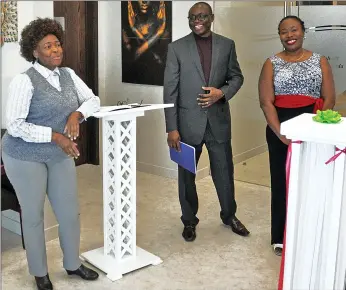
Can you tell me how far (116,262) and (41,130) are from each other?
36.7 inches

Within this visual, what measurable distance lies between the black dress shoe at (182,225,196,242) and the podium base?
37 cm

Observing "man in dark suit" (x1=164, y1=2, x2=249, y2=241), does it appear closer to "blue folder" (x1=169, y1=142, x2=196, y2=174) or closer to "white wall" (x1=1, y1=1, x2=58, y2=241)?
"blue folder" (x1=169, y1=142, x2=196, y2=174)

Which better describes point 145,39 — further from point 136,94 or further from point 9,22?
point 9,22

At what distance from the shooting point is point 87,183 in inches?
183

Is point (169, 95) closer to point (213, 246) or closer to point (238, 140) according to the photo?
point (213, 246)

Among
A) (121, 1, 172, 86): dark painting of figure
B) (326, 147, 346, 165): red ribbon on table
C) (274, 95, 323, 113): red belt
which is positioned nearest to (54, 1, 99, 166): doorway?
(121, 1, 172, 86): dark painting of figure

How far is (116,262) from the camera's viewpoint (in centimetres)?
299

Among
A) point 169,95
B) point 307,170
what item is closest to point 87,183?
point 169,95

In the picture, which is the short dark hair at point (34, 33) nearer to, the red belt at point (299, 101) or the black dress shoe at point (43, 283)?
the black dress shoe at point (43, 283)

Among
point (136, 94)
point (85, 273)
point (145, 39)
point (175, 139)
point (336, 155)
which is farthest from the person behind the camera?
point (136, 94)

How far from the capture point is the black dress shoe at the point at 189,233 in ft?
11.2

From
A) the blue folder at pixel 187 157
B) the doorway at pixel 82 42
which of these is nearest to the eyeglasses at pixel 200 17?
the blue folder at pixel 187 157

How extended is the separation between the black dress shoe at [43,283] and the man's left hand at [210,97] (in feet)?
4.34

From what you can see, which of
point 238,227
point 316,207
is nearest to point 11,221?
point 238,227
